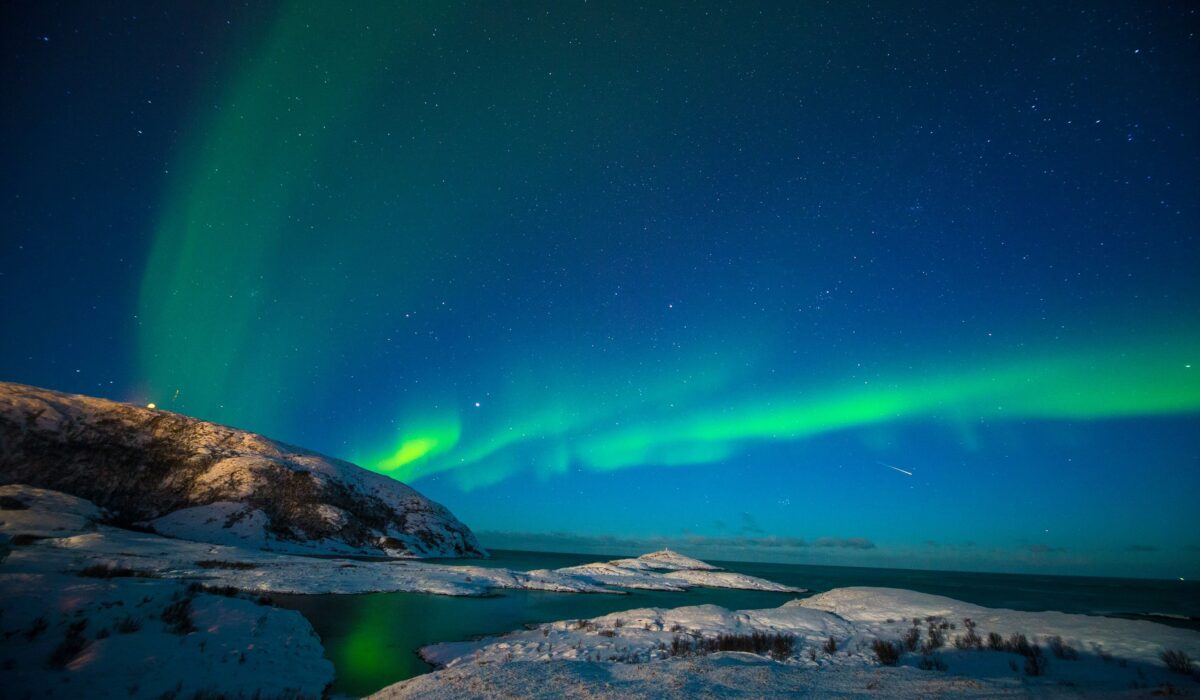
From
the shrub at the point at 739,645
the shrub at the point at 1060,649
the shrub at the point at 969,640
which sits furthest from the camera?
the shrub at the point at 969,640

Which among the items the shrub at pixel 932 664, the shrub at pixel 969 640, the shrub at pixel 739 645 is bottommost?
the shrub at pixel 739 645

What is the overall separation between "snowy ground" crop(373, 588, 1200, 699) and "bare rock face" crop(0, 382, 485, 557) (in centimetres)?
6171

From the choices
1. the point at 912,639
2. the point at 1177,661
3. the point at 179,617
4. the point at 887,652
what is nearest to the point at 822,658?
the point at 887,652

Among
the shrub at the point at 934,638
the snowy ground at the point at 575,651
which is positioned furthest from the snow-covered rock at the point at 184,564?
the shrub at the point at 934,638

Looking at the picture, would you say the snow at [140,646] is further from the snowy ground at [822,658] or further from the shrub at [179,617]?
the snowy ground at [822,658]

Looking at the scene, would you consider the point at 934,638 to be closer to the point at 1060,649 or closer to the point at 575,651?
the point at 1060,649

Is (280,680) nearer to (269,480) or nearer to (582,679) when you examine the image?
(582,679)

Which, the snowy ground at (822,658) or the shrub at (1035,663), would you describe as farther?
the shrub at (1035,663)

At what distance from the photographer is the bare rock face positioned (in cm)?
5984

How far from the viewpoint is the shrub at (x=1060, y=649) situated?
1351cm

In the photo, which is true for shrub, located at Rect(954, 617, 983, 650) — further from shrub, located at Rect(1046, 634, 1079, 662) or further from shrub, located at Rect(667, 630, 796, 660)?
shrub, located at Rect(667, 630, 796, 660)

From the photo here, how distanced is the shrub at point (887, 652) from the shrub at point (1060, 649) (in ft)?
13.8

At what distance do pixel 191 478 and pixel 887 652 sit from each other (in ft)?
288

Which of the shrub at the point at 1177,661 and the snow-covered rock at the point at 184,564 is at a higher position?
the shrub at the point at 1177,661
